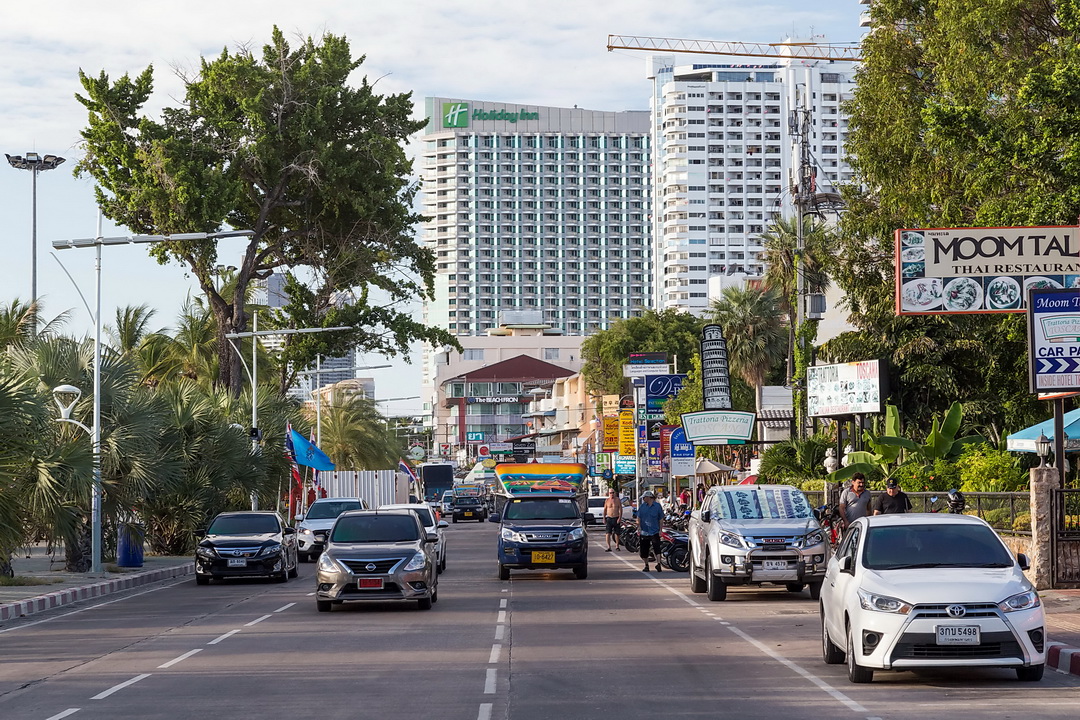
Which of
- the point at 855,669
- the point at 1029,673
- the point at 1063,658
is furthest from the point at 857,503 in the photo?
Answer: the point at 855,669

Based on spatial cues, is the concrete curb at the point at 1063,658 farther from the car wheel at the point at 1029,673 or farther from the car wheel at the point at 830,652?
the car wheel at the point at 830,652

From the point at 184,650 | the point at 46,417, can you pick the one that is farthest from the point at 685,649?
the point at 46,417

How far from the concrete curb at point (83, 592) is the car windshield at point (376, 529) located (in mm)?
5321

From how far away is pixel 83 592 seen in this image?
27781 millimetres

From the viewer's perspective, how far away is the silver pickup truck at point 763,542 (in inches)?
922

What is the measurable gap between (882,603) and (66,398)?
85.2 feet

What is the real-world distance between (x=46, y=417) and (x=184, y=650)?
1154cm

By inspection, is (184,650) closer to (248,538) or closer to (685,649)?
(685,649)

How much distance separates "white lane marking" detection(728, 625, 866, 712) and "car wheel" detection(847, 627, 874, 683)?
10.1 inches

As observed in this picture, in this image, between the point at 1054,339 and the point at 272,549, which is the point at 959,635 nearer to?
the point at 1054,339

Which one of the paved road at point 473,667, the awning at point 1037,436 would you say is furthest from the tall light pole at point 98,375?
the awning at point 1037,436

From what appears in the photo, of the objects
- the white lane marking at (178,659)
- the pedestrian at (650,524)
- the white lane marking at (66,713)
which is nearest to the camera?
the white lane marking at (66,713)

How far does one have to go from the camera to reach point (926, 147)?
35.9 meters

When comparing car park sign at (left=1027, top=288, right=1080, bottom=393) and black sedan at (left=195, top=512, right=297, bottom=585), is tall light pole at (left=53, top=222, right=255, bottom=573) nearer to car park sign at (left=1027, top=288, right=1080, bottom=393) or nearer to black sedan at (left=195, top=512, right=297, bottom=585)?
black sedan at (left=195, top=512, right=297, bottom=585)
